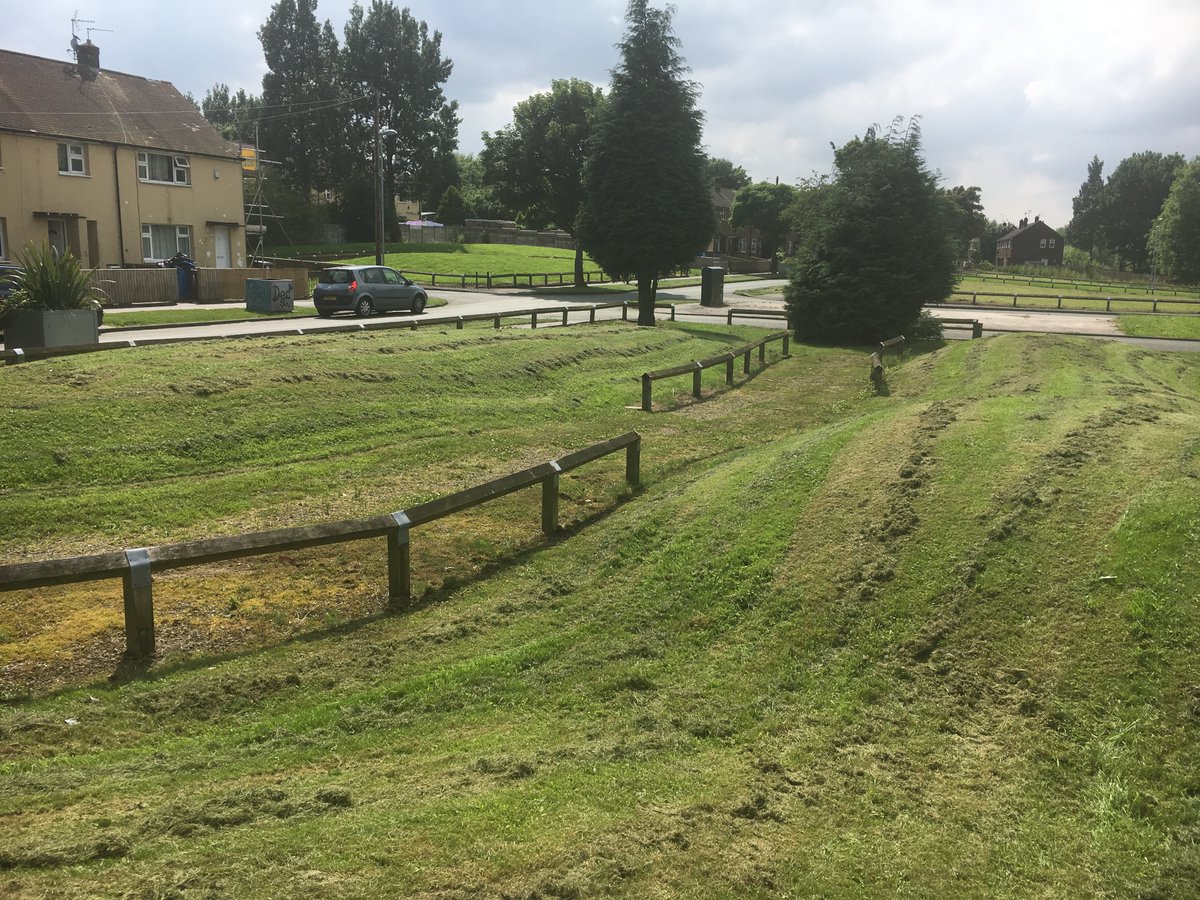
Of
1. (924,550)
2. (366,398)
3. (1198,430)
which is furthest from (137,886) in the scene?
(366,398)

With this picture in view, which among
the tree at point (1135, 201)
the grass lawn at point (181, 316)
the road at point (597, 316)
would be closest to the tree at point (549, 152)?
the road at point (597, 316)

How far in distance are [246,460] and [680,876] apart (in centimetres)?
1003

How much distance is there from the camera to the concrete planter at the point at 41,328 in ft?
59.2

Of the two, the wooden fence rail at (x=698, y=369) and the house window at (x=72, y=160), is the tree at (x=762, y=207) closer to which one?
the house window at (x=72, y=160)

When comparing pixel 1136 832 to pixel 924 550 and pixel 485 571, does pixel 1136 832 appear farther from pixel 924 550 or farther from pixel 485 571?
pixel 485 571

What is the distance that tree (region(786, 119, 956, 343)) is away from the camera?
30547mm

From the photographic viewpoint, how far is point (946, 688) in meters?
6.04

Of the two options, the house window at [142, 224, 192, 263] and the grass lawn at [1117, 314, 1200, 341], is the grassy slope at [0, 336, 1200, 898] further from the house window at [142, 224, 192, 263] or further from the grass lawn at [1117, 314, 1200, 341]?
the house window at [142, 224, 192, 263]

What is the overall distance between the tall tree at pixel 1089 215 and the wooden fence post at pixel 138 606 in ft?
486

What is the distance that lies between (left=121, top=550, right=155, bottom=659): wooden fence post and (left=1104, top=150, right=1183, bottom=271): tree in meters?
141

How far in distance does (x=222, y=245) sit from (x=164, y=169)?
15.1 ft

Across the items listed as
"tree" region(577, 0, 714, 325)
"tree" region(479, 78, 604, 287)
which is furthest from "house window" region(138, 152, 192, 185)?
"tree" region(479, 78, 604, 287)

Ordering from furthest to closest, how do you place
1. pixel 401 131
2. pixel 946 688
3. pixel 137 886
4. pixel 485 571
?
A: pixel 401 131 < pixel 485 571 < pixel 946 688 < pixel 137 886

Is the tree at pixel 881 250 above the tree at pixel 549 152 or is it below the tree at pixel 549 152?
below
